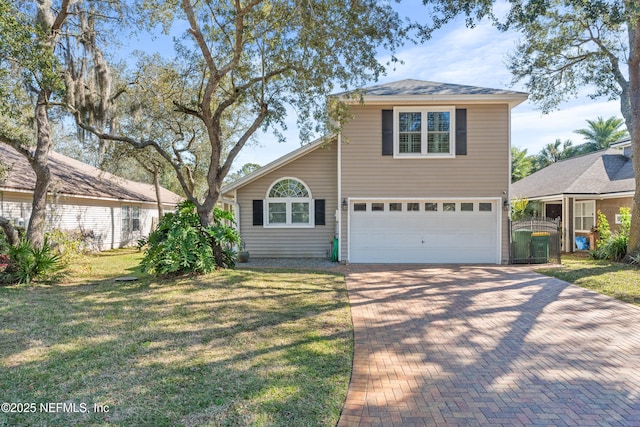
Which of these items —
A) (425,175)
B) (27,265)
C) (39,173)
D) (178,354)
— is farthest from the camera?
(425,175)

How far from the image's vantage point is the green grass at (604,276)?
8.24 m

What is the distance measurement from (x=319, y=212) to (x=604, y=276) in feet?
29.1

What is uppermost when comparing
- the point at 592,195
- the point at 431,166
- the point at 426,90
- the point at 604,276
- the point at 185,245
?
the point at 426,90

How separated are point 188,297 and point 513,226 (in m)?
10.8

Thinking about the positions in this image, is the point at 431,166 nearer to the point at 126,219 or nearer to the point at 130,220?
the point at 126,219

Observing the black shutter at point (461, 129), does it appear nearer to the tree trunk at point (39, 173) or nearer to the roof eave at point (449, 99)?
the roof eave at point (449, 99)

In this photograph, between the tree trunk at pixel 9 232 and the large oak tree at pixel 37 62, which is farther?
the tree trunk at pixel 9 232

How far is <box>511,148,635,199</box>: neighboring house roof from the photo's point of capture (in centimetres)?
1548

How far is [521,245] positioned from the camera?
1246cm

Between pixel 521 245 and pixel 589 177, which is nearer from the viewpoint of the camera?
pixel 521 245

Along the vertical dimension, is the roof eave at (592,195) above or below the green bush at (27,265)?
above

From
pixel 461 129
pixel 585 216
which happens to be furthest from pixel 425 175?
pixel 585 216

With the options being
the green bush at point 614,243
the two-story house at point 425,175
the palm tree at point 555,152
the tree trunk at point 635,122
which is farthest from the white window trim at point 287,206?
the palm tree at point 555,152

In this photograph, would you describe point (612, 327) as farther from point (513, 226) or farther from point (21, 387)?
point (21, 387)
